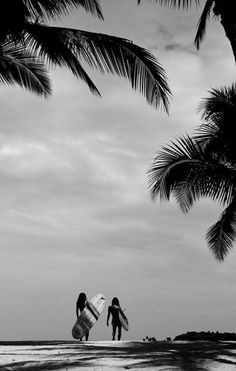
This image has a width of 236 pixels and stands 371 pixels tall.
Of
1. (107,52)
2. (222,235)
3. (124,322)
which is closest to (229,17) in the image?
(107,52)

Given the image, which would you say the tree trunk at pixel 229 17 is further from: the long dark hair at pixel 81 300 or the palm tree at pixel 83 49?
the long dark hair at pixel 81 300

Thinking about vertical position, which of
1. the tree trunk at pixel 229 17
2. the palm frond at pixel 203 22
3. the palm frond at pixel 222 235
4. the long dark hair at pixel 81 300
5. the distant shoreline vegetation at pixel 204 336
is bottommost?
the distant shoreline vegetation at pixel 204 336

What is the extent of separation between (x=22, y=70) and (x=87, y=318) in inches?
313

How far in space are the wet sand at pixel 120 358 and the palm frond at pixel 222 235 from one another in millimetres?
5045

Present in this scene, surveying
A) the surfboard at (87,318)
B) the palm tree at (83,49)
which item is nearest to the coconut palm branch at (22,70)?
the palm tree at (83,49)

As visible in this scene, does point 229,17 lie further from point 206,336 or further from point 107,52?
point 206,336

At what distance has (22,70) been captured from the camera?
12.1 metres

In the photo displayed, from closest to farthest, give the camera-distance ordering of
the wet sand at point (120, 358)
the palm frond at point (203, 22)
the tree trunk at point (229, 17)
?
the wet sand at point (120, 358), the tree trunk at point (229, 17), the palm frond at point (203, 22)

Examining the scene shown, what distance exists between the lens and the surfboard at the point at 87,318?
15.0 meters

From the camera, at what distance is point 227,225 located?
1517 centimetres

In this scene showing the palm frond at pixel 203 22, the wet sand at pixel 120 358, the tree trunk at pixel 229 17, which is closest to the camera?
the wet sand at pixel 120 358

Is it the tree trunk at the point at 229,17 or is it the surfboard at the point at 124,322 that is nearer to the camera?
the tree trunk at the point at 229,17

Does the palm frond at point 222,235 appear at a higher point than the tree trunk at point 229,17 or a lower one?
lower

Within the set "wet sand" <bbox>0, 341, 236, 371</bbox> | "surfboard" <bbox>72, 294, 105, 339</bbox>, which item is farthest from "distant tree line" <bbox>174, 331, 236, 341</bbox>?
"wet sand" <bbox>0, 341, 236, 371</bbox>
